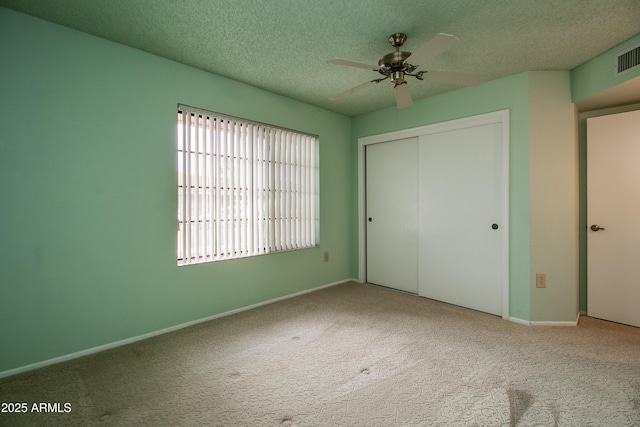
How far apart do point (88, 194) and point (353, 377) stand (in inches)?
92.8

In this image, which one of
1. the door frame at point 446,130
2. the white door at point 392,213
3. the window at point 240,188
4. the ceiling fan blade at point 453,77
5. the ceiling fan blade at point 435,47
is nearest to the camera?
the ceiling fan blade at point 435,47

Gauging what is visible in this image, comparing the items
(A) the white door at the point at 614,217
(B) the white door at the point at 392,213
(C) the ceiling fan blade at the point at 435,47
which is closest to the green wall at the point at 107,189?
(A) the white door at the point at 614,217

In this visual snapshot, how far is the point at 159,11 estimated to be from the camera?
1.94 metres

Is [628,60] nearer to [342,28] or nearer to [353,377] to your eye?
[342,28]

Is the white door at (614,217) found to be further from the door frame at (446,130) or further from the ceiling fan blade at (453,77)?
the ceiling fan blade at (453,77)

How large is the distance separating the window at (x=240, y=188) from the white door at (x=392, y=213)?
88 centimetres

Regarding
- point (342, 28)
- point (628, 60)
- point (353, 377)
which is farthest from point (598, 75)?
point (353, 377)

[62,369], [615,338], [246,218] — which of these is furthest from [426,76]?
[62,369]

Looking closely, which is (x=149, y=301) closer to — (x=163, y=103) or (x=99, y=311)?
(x=99, y=311)

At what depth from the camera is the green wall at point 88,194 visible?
1.95 m

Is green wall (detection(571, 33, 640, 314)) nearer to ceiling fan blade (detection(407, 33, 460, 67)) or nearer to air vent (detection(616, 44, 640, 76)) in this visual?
air vent (detection(616, 44, 640, 76))

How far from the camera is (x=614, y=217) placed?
282 centimetres

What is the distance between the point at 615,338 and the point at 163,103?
4.43 metres

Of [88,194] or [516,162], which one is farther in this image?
[516,162]
